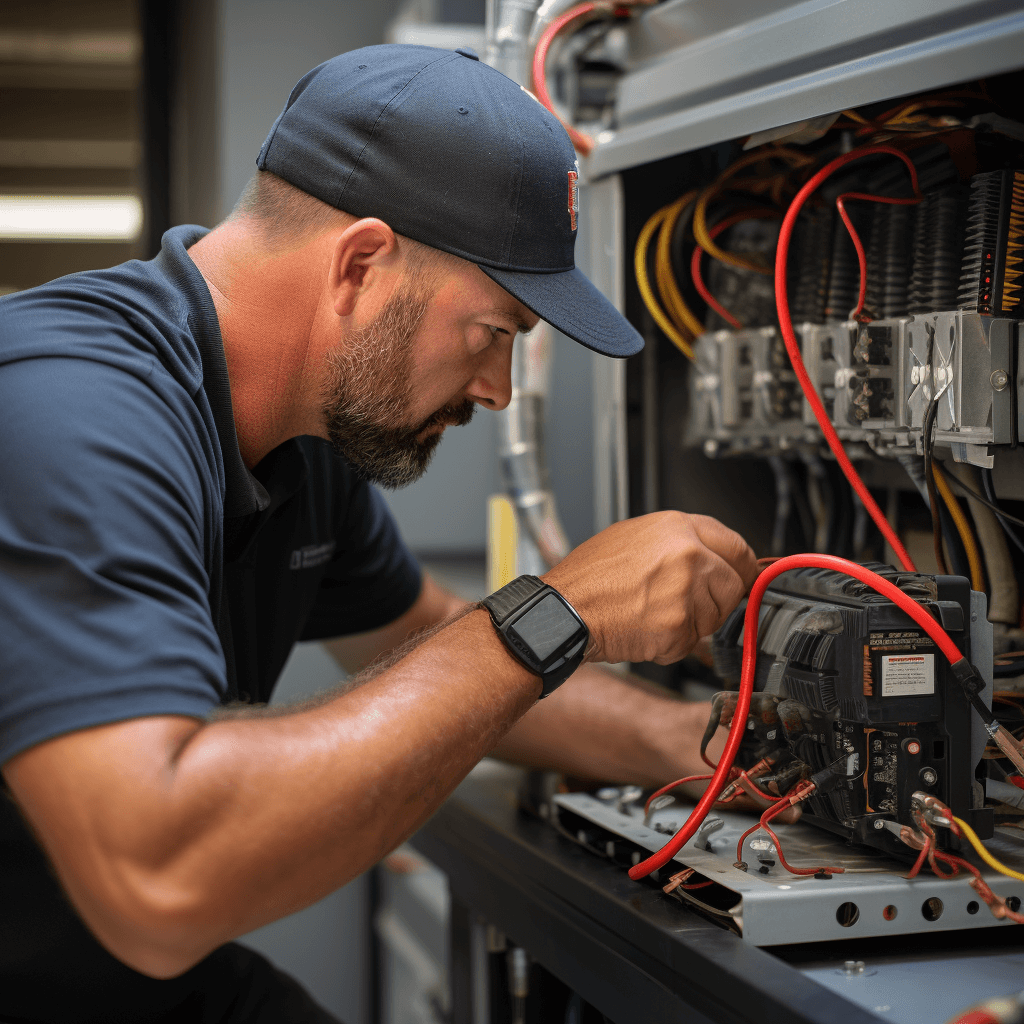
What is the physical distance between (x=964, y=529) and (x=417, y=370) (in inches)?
20.5

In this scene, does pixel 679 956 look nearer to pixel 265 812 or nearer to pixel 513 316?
pixel 265 812

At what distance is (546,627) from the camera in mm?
861

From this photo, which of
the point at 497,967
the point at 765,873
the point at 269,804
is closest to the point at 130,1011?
the point at 497,967

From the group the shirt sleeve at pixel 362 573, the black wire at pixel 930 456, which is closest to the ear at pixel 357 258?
the shirt sleeve at pixel 362 573

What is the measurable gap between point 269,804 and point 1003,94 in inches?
31.9

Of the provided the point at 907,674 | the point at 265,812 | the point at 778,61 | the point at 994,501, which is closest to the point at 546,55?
the point at 778,61

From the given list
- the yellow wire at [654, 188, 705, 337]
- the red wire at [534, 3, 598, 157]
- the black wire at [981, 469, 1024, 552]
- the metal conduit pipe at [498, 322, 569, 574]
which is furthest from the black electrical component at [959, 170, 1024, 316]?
the metal conduit pipe at [498, 322, 569, 574]

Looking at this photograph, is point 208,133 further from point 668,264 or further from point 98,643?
point 98,643

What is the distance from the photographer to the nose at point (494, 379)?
3.39 feet

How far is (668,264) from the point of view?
132cm

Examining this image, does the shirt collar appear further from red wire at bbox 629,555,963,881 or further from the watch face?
red wire at bbox 629,555,963,881

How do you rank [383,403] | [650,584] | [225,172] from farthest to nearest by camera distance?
[225,172] → [383,403] → [650,584]

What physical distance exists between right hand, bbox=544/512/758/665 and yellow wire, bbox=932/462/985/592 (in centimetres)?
23

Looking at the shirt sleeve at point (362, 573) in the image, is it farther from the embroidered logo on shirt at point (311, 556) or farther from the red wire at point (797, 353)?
the red wire at point (797, 353)
